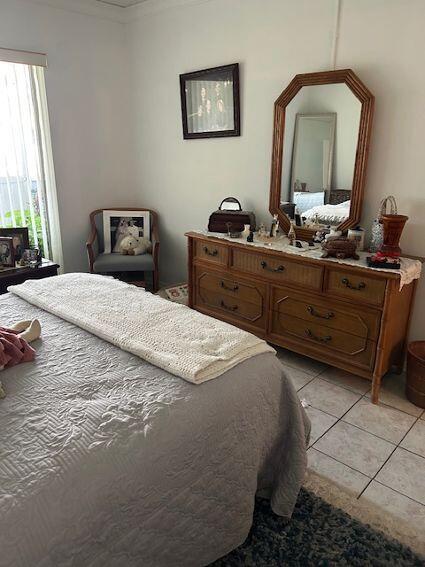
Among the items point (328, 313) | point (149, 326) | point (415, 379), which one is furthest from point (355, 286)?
point (149, 326)

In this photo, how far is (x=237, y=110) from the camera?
3.23 m

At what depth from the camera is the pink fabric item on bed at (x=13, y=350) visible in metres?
1.39

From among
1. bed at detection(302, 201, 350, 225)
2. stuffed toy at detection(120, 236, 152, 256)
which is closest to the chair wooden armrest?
stuffed toy at detection(120, 236, 152, 256)

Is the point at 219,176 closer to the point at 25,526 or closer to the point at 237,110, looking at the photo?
the point at 237,110

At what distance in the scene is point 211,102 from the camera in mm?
3404

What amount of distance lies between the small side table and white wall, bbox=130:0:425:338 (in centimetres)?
135

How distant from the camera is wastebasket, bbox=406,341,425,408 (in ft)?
7.71

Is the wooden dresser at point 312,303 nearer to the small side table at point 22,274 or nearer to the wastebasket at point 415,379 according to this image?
the wastebasket at point 415,379

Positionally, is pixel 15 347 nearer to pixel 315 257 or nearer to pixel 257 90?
pixel 315 257

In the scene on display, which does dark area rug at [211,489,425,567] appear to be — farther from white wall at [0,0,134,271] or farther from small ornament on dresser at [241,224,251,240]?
white wall at [0,0,134,271]

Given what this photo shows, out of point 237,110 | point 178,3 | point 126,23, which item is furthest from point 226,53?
point 126,23

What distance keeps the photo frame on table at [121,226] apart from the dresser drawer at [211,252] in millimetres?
1032

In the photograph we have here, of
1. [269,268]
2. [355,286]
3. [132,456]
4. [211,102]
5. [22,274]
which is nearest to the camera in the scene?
[132,456]

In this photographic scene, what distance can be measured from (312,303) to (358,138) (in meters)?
1.07
